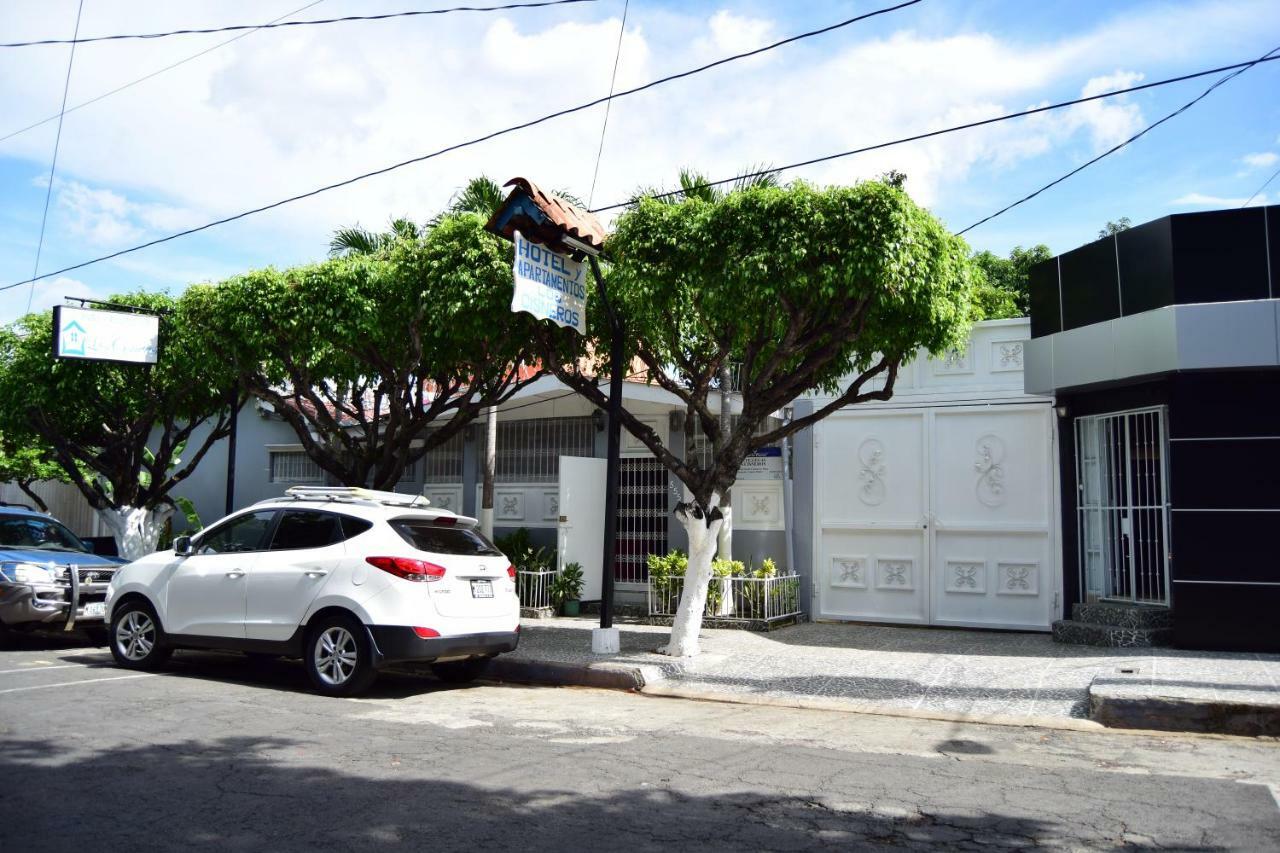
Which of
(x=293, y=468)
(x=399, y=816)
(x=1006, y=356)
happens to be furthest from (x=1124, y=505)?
(x=293, y=468)

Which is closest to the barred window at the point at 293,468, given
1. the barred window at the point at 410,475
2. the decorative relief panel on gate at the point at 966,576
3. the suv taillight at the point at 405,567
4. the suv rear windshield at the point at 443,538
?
the barred window at the point at 410,475

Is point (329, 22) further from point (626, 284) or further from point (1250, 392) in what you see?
point (1250, 392)

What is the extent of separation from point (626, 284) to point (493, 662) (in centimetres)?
401

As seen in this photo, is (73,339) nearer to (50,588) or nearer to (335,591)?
(50,588)

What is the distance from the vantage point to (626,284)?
10008 millimetres

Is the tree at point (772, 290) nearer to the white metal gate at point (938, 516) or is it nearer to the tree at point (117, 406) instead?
the white metal gate at point (938, 516)

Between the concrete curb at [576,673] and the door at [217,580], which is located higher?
the door at [217,580]

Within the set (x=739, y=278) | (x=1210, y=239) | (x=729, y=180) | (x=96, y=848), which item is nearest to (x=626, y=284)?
(x=739, y=278)

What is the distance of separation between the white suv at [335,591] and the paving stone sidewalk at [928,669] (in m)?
1.55

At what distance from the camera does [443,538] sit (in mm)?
8938

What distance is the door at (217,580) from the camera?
9.16 meters

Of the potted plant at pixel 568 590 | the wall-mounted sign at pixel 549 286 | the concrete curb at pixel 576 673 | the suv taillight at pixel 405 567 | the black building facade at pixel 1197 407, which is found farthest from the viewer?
the potted plant at pixel 568 590

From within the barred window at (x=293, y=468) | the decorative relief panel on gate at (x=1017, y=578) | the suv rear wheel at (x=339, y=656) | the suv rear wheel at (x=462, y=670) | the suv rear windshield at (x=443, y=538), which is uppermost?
the barred window at (x=293, y=468)

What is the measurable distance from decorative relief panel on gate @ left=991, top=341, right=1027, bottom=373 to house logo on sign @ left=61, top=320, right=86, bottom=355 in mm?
13394
